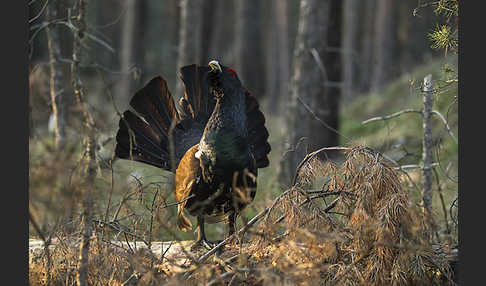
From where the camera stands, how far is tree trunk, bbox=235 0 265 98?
739 inches

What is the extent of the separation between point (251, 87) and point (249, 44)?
61.1 inches

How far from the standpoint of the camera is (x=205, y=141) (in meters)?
4.38

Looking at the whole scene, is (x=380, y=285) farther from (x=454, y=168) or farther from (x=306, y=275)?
(x=454, y=168)

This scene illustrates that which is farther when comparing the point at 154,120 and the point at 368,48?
the point at 368,48

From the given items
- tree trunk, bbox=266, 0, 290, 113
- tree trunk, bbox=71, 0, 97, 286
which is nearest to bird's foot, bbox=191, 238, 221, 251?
tree trunk, bbox=71, 0, 97, 286

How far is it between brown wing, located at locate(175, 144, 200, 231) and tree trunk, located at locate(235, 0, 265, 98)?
1406 centimetres

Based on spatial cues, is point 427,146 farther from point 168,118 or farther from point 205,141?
point 168,118

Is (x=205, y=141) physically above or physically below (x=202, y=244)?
above

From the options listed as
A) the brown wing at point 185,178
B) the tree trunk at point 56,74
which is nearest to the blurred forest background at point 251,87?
the tree trunk at point 56,74

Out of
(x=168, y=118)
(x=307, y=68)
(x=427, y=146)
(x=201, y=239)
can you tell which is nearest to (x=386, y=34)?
(x=307, y=68)

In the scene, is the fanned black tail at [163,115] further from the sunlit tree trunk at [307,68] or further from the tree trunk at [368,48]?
the tree trunk at [368,48]

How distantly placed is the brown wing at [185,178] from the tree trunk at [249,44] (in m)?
14.1

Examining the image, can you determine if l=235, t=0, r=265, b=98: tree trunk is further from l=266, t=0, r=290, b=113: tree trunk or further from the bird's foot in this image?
the bird's foot

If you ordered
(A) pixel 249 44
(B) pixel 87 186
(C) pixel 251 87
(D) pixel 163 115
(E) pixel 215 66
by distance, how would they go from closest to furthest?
1. (B) pixel 87 186
2. (E) pixel 215 66
3. (D) pixel 163 115
4. (C) pixel 251 87
5. (A) pixel 249 44
